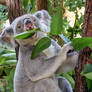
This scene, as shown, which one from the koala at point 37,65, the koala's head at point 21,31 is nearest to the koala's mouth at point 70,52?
the koala at point 37,65

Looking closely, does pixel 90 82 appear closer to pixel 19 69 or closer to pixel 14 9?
pixel 19 69

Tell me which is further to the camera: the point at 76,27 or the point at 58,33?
the point at 76,27

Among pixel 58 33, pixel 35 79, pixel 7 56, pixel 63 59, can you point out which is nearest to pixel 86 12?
pixel 58 33

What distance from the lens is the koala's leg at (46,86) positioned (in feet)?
5.58

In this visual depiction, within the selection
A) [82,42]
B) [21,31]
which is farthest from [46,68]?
[82,42]

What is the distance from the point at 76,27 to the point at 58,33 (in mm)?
858

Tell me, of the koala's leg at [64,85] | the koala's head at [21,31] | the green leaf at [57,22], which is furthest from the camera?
the koala's leg at [64,85]

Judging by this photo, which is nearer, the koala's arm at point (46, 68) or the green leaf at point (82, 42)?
the green leaf at point (82, 42)

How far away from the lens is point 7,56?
209cm

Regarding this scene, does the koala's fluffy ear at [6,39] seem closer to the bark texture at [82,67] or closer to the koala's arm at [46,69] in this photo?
the koala's arm at [46,69]

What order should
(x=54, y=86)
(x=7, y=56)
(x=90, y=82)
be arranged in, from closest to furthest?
(x=90, y=82)
(x=54, y=86)
(x=7, y=56)

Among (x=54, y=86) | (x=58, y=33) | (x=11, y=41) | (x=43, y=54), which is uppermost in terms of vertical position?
(x=58, y=33)

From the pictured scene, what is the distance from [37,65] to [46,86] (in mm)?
212

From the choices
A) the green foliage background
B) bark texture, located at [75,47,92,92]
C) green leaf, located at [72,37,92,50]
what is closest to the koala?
the green foliage background
